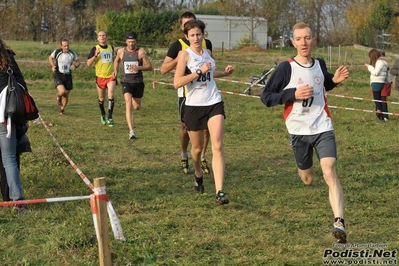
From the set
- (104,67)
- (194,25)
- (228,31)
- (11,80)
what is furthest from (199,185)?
(228,31)

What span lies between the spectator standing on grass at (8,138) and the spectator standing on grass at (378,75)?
1079 cm

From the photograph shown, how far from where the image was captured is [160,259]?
17.4 feet

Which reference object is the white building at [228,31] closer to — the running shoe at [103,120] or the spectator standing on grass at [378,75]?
the spectator standing on grass at [378,75]

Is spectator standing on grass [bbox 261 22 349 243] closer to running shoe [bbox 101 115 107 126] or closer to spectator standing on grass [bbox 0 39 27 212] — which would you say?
spectator standing on grass [bbox 0 39 27 212]

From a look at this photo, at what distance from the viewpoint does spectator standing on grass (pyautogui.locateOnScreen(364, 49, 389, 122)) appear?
15.9 m

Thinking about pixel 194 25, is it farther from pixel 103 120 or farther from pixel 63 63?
pixel 63 63

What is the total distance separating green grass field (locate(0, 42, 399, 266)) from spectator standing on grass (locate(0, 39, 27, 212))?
0.80ft

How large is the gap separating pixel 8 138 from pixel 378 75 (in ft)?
36.6

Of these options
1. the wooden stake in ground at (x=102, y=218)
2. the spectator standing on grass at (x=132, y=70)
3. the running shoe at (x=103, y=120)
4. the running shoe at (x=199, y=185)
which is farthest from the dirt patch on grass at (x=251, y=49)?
the wooden stake in ground at (x=102, y=218)

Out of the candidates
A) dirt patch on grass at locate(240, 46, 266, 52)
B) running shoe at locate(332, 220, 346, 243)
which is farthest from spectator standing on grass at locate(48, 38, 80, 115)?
dirt patch on grass at locate(240, 46, 266, 52)

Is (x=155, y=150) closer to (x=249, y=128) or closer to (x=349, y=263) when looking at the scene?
(x=249, y=128)

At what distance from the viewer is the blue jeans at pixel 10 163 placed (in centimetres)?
694

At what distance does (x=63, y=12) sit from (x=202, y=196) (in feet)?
210

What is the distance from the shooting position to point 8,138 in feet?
22.9
